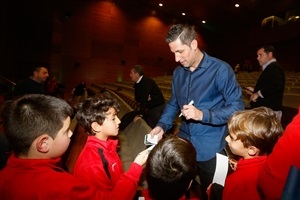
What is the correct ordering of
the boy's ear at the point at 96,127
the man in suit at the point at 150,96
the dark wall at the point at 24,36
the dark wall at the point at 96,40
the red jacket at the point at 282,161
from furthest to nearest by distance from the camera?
the dark wall at the point at 96,40 → the dark wall at the point at 24,36 → the man in suit at the point at 150,96 → the boy's ear at the point at 96,127 → the red jacket at the point at 282,161

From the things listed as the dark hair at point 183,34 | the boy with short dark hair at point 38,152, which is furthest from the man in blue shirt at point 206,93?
the boy with short dark hair at point 38,152

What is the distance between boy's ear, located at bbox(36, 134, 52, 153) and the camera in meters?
0.61

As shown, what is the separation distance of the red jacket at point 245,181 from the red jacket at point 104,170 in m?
0.28

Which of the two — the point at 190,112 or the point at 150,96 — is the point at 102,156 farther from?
the point at 150,96

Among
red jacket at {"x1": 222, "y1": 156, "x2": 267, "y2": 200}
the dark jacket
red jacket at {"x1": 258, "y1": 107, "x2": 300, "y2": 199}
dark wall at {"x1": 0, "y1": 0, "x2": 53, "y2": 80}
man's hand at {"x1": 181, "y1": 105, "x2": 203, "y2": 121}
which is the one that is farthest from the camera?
dark wall at {"x1": 0, "y1": 0, "x2": 53, "y2": 80}

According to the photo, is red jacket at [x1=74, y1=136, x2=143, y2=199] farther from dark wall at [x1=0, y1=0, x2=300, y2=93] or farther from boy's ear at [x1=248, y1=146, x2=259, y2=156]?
dark wall at [x1=0, y1=0, x2=300, y2=93]

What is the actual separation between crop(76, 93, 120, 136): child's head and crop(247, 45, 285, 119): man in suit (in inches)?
45.8

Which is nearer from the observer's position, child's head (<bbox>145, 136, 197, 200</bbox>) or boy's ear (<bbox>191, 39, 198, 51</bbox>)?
child's head (<bbox>145, 136, 197, 200</bbox>)

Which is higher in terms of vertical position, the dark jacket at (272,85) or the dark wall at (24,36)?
the dark wall at (24,36)

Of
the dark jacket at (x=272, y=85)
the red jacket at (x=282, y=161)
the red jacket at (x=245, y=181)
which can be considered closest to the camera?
the red jacket at (x=282, y=161)

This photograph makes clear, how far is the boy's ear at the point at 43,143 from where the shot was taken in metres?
0.61

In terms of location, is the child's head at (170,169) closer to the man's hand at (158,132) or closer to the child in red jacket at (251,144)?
the child in red jacket at (251,144)

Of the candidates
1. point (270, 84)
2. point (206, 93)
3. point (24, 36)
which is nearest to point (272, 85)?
point (270, 84)

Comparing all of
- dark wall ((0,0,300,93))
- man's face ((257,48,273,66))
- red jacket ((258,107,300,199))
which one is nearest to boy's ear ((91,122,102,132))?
red jacket ((258,107,300,199))
